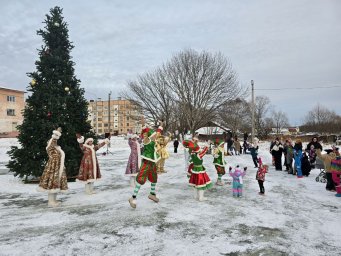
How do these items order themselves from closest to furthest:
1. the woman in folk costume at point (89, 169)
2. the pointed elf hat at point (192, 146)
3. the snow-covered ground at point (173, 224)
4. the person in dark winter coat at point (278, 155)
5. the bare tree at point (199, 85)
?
the snow-covered ground at point (173, 224) < the pointed elf hat at point (192, 146) < the woman in folk costume at point (89, 169) < the person in dark winter coat at point (278, 155) < the bare tree at point (199, 85)

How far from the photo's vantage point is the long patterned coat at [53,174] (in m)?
7.14

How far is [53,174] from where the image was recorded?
7195mm

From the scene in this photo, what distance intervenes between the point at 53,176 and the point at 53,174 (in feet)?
0.17

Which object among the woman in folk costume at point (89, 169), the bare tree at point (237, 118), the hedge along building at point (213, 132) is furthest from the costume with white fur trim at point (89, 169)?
the hedge along building at point (213, 132)

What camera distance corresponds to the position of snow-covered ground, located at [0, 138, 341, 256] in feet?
15.1

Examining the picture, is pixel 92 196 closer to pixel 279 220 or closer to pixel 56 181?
pixel 56 181

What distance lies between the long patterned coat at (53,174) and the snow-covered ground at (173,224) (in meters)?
0.53

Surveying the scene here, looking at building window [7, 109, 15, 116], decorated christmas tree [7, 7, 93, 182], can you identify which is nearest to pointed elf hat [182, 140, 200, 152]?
decorated christmas tree [7, 7, 93, 182]

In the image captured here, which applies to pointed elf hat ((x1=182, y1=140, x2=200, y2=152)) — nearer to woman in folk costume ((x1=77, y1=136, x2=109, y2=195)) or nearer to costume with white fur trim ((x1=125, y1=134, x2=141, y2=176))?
costume with white fur trim ((x1=125, y1=134, x2=141, y2=176))

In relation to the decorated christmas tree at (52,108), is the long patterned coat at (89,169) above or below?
below

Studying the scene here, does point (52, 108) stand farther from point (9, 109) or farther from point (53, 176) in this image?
point (9, 109)

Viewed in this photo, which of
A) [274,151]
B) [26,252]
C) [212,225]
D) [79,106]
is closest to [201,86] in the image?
[274,151]

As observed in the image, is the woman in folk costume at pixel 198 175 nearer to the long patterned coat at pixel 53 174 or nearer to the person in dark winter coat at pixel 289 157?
the long patterned coat at pixel 53 174

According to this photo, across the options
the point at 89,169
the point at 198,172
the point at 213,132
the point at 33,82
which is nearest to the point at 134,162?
the point at 89,169
